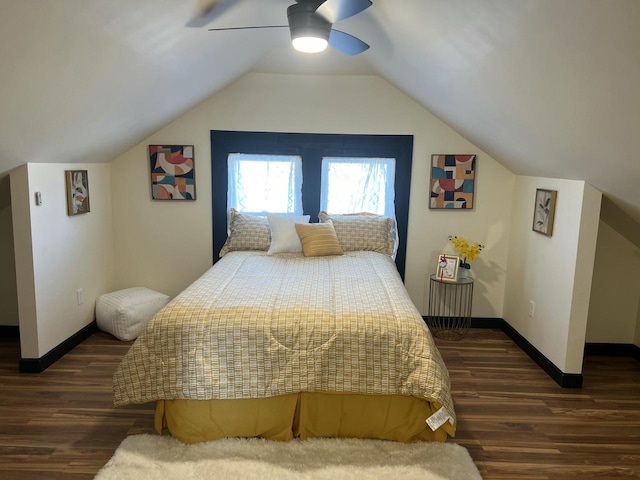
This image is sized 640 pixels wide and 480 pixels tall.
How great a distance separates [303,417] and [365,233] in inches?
75.1

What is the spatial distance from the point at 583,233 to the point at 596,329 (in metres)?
1.21

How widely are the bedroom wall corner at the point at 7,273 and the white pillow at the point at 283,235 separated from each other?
2.03 meters

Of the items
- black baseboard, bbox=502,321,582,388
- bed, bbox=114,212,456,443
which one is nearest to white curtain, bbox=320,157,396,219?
black baseboard, bbox=502,321,582,388

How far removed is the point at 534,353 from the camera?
3656 millimetres

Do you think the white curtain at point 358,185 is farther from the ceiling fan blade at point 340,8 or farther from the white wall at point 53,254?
the ceiling fan blade at point 340,8

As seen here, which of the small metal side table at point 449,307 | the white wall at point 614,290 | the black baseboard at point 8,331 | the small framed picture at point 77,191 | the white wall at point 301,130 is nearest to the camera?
the small framed picture at point 77,191

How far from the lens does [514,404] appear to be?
9.78ft

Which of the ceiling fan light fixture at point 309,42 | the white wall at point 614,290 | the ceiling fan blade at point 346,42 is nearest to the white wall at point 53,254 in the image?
the ceiling fan light fixture at point 309,42

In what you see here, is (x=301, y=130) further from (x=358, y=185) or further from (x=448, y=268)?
(x=448, y=268)

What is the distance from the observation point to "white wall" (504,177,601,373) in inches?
122

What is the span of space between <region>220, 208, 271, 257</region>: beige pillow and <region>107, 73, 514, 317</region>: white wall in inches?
16.6

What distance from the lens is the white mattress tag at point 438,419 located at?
2354mm

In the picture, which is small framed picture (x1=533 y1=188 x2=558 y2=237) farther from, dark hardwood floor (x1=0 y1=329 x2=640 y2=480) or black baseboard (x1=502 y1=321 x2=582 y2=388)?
dark hardwood floor (x1=0 y1=329 x2=640 y2=480)

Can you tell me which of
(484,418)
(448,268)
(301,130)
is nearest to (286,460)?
(484,418)
